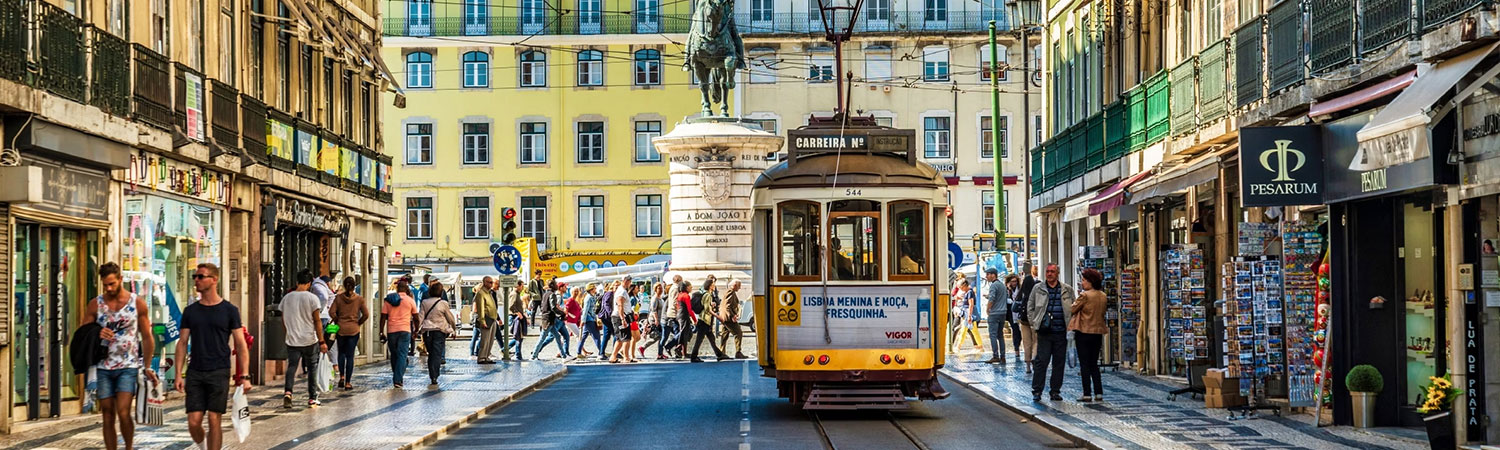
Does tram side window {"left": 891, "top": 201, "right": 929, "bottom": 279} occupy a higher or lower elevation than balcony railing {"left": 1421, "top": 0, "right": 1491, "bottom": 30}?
lower

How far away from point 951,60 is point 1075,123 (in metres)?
37.0

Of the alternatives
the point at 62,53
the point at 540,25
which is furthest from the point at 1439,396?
the point at 540,25

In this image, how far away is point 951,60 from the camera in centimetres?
7356

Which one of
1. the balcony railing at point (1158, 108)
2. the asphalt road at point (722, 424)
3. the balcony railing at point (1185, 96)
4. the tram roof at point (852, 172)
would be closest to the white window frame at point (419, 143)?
the asphalt road at point (722, 424)

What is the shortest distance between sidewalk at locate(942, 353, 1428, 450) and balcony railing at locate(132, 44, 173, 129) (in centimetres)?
1015

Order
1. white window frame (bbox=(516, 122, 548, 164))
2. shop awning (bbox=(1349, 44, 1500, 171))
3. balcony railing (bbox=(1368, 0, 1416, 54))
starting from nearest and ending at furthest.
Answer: shop awning (bbox=(1349, 44, 1500, 171)) → balcony railing (bbox=(1368, 0, 1416, 54)) → white window frame (bbox=(516, 122, 548, 164))

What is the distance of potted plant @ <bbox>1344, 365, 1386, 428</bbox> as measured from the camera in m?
17.4

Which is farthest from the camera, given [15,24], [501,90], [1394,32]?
[501,90]

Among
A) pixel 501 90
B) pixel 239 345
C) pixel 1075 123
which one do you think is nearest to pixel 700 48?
pixel 1075 123

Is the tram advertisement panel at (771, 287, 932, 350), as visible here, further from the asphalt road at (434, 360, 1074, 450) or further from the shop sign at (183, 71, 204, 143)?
the shop sign at (183, 71, 204, 143)

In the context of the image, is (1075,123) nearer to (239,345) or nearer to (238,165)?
(238,165)

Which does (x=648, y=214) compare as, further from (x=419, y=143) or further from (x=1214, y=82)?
(x=1214, y=82)

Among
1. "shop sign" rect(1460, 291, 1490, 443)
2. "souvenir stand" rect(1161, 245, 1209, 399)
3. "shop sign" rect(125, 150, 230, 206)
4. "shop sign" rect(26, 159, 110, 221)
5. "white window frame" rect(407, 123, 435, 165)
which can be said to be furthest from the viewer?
"white window frame" rect(407, 123, 435, 165)

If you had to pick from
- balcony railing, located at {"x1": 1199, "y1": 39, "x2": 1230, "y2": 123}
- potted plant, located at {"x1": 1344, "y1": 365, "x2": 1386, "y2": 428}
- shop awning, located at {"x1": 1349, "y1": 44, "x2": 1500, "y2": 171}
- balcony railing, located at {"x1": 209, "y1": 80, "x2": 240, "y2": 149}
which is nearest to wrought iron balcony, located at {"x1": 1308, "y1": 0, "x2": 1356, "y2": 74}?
potted plant, located at {"x1": 1344, "y1": 365, "x2": 1386, "y2": 428}
